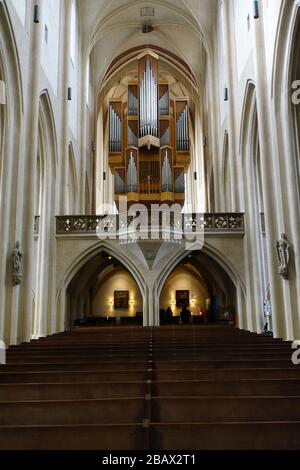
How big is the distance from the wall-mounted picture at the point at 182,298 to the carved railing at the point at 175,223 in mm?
9018

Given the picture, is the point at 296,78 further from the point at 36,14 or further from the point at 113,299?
the point at 113,299

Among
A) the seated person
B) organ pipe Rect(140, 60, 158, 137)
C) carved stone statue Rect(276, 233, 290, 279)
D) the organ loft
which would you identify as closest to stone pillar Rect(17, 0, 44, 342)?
carved stone statue Rect(276, 233, 290, 279)

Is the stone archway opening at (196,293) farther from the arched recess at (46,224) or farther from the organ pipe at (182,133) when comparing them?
the organ pipe at (182,133)

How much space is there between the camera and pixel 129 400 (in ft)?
12.3

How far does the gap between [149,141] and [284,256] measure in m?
16.1

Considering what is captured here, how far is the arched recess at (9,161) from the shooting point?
1062 cm

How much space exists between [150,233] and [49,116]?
5210 mm

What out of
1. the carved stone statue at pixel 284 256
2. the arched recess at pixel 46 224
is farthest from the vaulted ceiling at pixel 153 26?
the carved stone statue at pixel 284 256

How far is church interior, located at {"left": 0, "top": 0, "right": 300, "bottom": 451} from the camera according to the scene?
12.3 feet

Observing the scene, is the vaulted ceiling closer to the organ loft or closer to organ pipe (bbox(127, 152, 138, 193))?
the organ loft

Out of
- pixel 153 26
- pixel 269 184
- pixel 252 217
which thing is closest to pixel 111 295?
pixel 252 217

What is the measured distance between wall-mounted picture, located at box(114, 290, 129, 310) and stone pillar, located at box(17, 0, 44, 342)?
1264 centimetres

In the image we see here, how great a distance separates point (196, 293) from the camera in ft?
80.5
